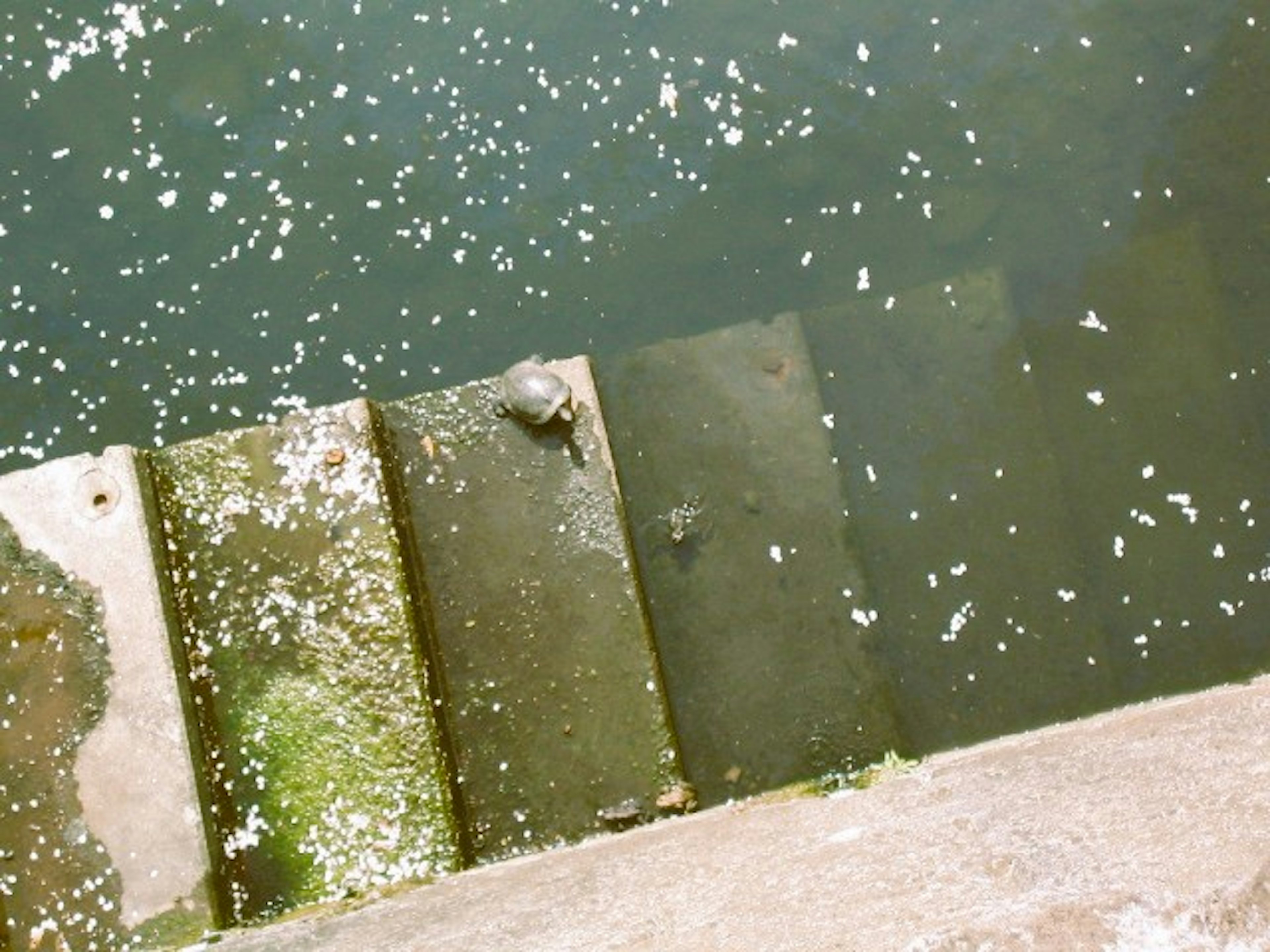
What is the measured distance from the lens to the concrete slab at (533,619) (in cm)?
288

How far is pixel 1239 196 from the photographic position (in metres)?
3.29

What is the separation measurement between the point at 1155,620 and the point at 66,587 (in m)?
2.88

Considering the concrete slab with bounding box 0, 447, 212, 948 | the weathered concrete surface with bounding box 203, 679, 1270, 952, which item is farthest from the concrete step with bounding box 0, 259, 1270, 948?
the weathered concrete surface with bounding box 203, 679, 1270, 952

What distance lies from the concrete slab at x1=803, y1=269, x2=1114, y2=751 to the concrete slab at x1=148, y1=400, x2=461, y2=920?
4.33ft

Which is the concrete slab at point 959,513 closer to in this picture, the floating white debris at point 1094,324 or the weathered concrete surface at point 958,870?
the floating white debris at point 1094,324

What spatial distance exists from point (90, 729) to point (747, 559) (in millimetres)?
1719

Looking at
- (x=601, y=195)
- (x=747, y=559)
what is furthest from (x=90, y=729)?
(x=601, y=195)

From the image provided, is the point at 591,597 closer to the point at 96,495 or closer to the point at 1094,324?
the point at 96,495

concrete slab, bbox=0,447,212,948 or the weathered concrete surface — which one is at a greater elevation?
concrete slab, bbox=0,447,212,948

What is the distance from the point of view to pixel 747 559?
3.11 metres

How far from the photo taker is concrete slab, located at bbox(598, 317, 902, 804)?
3059 millimetres

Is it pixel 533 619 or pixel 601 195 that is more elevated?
pixel 601 195

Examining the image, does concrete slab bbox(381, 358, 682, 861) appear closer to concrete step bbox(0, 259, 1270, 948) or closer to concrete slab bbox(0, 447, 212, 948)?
concrete step bbox(0, 259, 1270, 948)

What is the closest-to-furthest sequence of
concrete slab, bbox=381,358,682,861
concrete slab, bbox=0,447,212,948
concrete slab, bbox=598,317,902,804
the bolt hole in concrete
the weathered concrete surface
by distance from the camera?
1. the weathered concrete surface
2. concrete slab, bbox=0,447,212,948
3. the bolt hole in concrete
4. concrete slab, bbox=381,358,682,861
5. concrete slab, bbox=598,317,902,804
